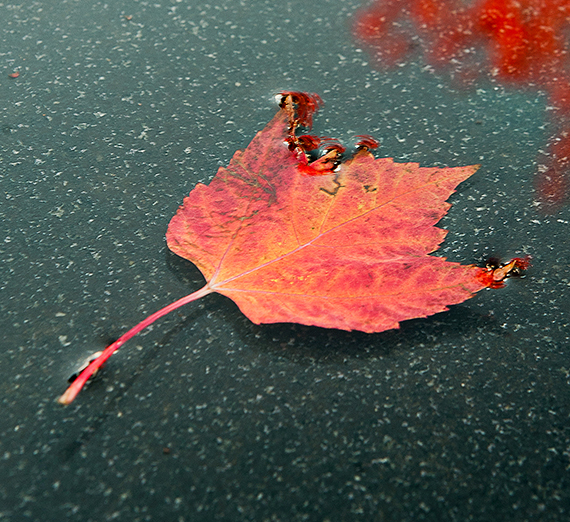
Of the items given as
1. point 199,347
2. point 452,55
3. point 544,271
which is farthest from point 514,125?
point 199,347

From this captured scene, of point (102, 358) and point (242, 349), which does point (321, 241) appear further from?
point (102, 358)

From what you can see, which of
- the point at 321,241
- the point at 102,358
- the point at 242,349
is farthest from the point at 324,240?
the point at 102,358

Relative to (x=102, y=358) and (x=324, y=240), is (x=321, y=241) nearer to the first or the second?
(x=324, y=240)

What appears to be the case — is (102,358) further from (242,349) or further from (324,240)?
(324,240)

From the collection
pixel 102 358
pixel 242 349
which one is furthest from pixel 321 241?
pixel 102 358
